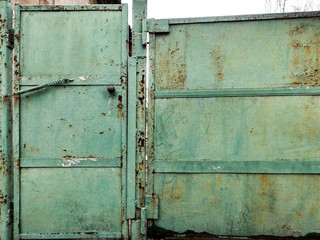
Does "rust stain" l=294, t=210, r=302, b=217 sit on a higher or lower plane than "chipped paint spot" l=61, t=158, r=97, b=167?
lower

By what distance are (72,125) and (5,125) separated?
56 centimetres

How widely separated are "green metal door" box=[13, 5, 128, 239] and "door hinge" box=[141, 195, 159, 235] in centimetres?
17

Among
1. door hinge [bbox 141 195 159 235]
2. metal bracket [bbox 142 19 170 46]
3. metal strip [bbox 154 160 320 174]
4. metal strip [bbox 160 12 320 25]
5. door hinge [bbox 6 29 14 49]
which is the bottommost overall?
door hinge [bbox 141 195 159 235]

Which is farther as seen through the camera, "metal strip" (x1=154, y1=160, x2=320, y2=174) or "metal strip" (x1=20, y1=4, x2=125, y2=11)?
"metal strip" (x1=20, y1=4, x2=125, y2=11)

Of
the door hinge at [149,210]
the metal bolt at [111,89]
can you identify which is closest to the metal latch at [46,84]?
the metal bolt at [111,89]

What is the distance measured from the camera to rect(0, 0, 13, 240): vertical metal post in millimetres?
2443

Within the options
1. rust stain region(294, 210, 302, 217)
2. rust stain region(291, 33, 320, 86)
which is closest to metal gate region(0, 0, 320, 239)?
rust stain region(291, 33, 320, 86)

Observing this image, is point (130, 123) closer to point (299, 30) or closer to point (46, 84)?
point (46, 84)

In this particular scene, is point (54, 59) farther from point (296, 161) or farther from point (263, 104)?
point (296, 161)

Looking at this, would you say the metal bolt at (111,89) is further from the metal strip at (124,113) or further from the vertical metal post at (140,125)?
the vertical metal post at (140,125)

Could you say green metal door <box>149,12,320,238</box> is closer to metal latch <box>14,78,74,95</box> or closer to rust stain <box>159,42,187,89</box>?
rust stain <box>159,42,187,89</box>

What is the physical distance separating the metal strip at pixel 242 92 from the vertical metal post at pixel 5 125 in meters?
1.28

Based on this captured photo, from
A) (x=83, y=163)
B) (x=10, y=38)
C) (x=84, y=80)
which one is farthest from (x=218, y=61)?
(x=10, y=38)

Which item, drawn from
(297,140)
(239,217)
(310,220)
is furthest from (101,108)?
(310,220)
